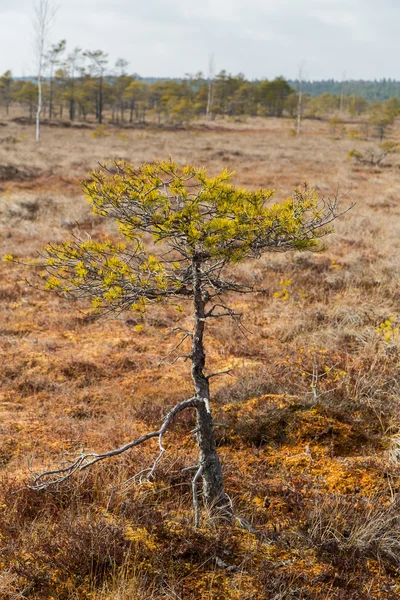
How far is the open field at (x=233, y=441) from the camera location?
2.50 m

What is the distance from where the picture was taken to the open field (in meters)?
2.50

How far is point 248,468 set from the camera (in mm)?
3656

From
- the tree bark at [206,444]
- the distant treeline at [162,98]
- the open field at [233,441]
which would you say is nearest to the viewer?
the open field at [233,441]

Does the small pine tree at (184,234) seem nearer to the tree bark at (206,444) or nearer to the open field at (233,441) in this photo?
the tree bark at (206,444)

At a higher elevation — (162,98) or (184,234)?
(162,98)

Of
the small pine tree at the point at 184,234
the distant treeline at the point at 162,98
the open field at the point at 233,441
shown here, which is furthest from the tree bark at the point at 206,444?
the distant treeline at the point at 162,98

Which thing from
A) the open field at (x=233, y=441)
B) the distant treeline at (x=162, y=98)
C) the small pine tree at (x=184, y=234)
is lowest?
the open field at (x=233, y=441)

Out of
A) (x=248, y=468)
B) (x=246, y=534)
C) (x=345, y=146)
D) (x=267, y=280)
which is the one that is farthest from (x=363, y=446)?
(x=345, y=146)

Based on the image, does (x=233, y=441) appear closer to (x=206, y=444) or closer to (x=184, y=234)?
(x=206, y=444)

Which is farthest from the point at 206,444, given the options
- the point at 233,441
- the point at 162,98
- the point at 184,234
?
the point at 162,98

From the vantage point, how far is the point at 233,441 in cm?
406

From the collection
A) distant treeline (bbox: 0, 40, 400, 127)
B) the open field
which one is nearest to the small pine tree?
the open field

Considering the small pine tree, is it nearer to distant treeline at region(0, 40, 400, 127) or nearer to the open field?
the open field

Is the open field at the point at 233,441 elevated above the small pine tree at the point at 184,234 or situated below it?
below
